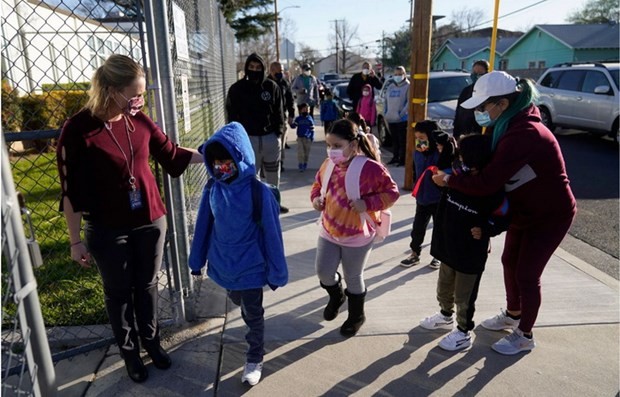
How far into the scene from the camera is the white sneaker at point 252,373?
2.74 meters

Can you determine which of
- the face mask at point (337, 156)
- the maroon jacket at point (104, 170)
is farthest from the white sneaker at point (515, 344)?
the maroon jacket at point (104, 170)

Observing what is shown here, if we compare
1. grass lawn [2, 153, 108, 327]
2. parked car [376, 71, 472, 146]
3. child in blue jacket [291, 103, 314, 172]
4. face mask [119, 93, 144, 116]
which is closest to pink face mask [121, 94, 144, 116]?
face mask [119, 93, 144, 116]

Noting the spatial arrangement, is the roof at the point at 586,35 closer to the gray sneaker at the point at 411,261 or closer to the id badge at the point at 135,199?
the gray sneaker at the point at 411,261

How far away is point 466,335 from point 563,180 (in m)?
1.20

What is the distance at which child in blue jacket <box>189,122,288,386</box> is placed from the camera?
8.43 ft

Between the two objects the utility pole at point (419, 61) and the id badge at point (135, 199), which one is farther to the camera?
the utility pole at point (419, 61)

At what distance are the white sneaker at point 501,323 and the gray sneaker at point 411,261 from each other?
115 cm

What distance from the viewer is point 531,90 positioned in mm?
2742

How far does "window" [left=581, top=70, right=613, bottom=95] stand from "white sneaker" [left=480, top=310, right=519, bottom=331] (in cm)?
997

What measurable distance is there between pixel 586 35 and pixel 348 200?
118ft

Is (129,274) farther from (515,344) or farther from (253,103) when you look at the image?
(253,103)

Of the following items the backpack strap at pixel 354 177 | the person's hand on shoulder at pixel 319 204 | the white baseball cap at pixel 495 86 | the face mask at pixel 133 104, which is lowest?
the person's hand on shoulder at pixel 319 204

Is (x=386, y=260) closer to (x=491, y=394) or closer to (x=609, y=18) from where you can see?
(x=491, y=394)

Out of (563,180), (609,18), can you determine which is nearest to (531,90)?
(563,180)
